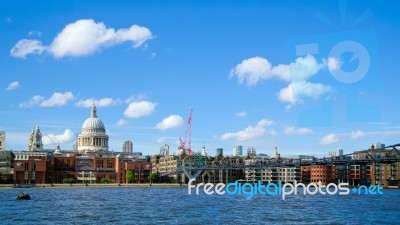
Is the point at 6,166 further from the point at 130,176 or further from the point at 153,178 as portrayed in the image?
the point at 153,178

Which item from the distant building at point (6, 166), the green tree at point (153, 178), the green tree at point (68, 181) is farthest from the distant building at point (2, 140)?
the green tree at point (153, 178)

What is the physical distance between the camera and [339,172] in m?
175

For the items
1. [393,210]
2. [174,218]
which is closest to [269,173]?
[393,210]

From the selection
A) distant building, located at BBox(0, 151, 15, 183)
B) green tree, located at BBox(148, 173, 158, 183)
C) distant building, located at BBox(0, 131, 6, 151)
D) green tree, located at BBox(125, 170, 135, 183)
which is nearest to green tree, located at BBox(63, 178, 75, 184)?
distant building, located at BBox(0, 151, 15, 183)

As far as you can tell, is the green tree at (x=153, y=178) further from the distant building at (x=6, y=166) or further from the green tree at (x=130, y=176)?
the distant building at (x=6, y=166)

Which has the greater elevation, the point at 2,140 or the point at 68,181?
the point at 2,140

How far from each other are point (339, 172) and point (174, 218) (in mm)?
132720

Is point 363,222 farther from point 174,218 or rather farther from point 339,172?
point 339,172

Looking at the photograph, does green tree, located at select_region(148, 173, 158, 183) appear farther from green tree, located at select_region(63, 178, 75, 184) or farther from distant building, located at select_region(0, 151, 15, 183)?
distant building, located at select_region(0, 151, 15, 183)

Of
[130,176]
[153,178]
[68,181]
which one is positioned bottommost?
[68,181]

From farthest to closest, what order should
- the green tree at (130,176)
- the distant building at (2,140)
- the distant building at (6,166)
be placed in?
the distant building at (2,140) → the green tree at (130,176) → the distant building at (6,166)

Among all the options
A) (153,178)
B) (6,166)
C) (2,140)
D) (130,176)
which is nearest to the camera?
(6,166)

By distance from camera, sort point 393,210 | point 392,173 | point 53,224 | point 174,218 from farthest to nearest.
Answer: point 392,173
point 393,210
point 174,218
point 53,224

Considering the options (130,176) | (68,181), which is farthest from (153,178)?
(68,181)
